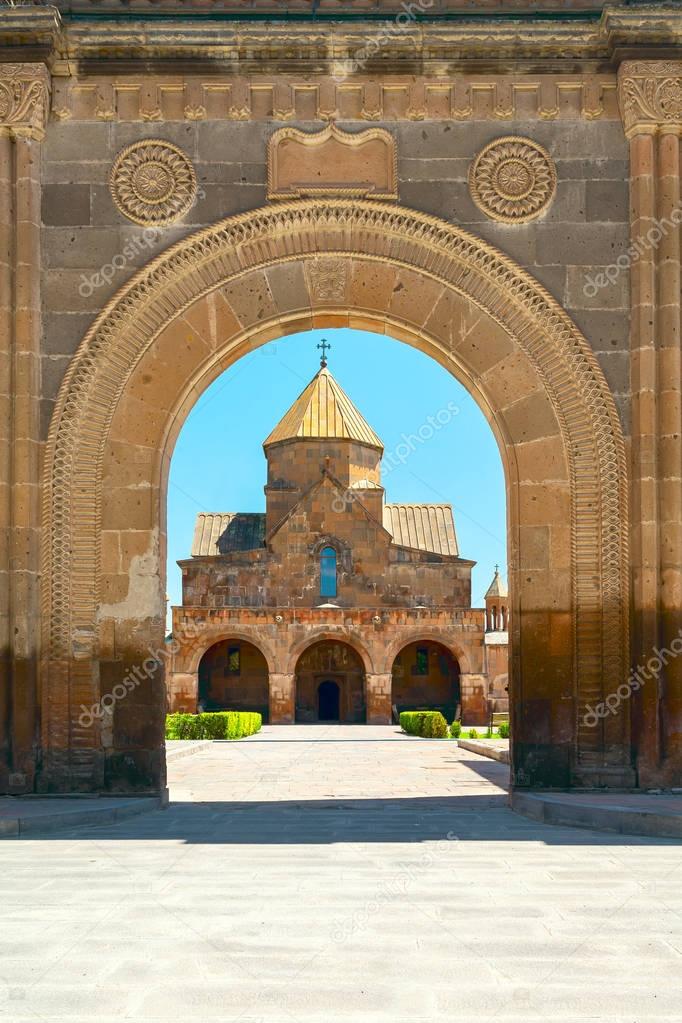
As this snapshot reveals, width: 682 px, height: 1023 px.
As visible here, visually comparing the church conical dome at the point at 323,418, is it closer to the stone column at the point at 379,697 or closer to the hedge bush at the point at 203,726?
the stone column at the point at 379,697

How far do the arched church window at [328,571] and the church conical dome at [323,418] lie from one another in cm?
470

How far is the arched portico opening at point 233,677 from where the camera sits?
3788cm

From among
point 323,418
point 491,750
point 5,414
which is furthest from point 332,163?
point 323,418

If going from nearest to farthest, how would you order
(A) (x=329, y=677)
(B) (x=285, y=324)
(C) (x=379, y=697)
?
(B) (x=285, y=324), (C) (x=379, y=697), (A) (x=329, y=677)

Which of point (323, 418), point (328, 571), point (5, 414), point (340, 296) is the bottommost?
point (328, 571)

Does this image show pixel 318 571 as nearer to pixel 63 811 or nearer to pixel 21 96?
pixel 21 96

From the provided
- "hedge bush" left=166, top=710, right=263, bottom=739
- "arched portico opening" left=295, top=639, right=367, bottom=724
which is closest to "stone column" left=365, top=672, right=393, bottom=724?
"arched portico opening" left=295, top=639, right=367, bottom=724

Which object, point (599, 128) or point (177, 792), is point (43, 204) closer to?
point (599, 128)

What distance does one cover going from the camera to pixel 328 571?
124 feet

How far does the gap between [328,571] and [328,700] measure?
4.41 metres

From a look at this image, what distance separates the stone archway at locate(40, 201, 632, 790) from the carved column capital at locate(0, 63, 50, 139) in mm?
1505

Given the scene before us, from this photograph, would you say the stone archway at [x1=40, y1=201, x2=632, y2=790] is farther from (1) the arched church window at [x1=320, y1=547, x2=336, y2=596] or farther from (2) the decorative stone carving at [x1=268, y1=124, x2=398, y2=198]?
(1) the arched church window at [x1=320, y1=547, x2=336, y2=596]

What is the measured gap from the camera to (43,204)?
9805mm

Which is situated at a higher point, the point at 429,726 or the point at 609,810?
the point at 609,810
